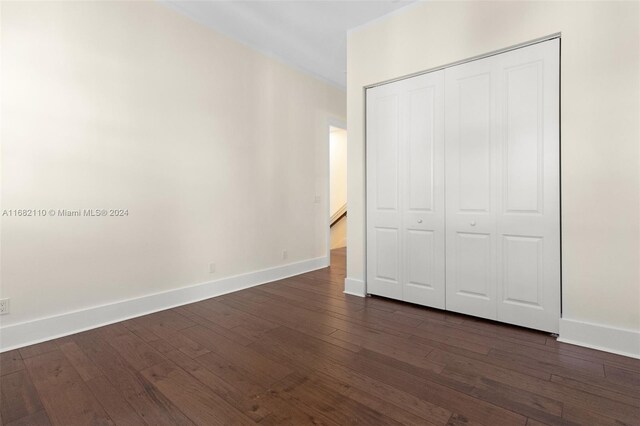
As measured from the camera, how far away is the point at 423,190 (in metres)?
3.03

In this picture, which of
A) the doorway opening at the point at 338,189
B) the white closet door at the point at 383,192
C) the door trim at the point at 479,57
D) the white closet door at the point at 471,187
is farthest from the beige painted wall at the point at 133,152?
the doorway opening at the point at 338,189

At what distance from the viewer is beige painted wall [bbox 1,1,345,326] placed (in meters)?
2.32

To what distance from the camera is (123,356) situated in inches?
84.1

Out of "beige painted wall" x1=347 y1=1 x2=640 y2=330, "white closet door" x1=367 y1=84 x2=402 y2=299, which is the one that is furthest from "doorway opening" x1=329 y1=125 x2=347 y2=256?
"beige painted wall" x1=347 y1=1 x2=640 y2=330

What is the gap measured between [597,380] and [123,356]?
9.98 ft

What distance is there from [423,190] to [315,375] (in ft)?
6.54

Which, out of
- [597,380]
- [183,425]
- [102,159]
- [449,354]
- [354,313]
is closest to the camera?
[183,425]

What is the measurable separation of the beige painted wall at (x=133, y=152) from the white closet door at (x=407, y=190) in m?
1.51

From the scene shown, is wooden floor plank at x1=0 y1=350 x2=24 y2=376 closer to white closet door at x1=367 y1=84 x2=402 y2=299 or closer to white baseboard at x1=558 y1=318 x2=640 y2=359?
white closet door at x1=367 y1=84 x2=402 y2=299

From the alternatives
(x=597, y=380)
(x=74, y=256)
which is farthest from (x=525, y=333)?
(x=74, y=256)

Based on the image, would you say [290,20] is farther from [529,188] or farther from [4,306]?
[4,306]

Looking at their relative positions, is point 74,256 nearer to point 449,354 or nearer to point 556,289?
point 449,354

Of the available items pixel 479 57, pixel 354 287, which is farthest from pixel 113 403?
pixel 479 57

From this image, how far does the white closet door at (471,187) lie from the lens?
266 cm
